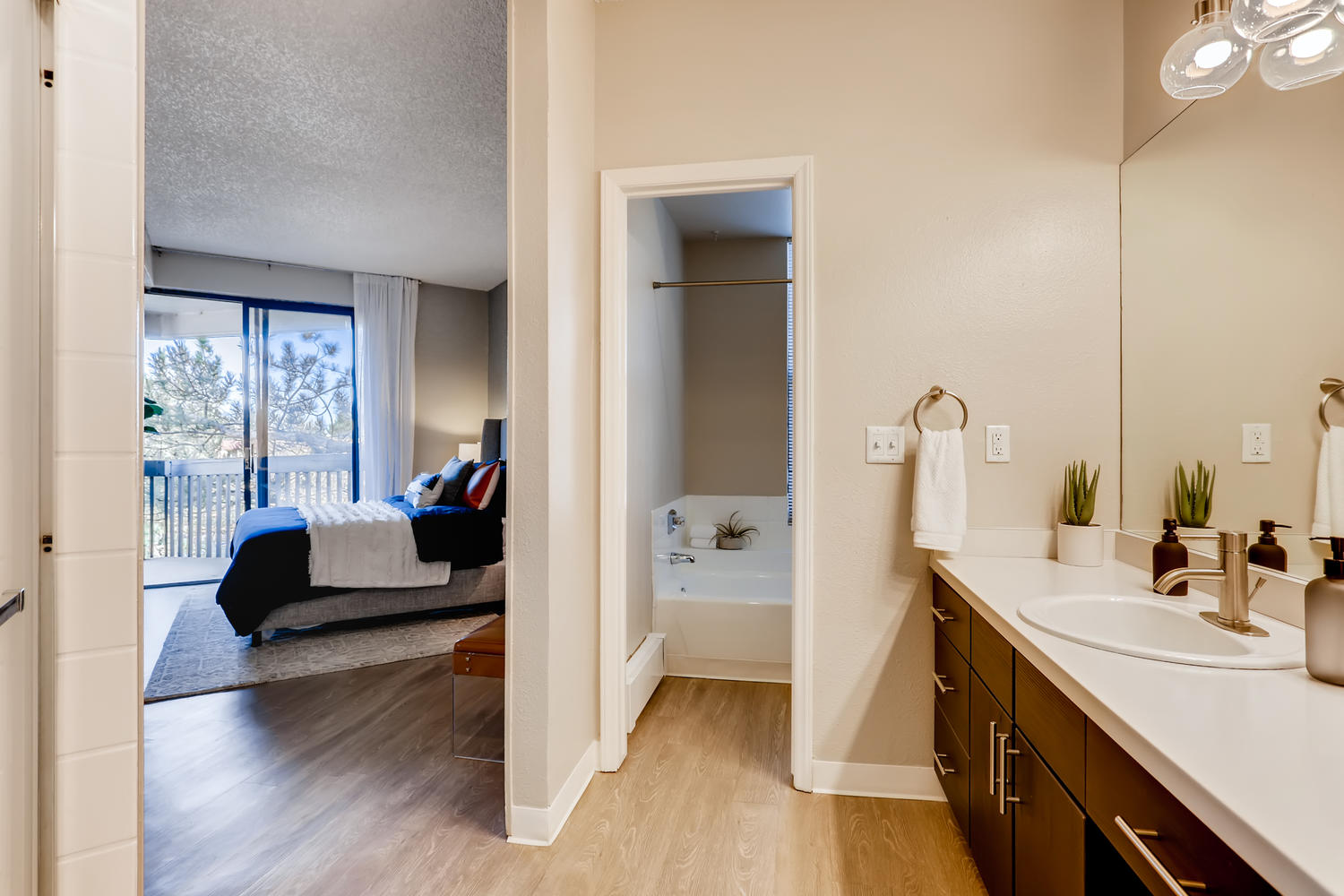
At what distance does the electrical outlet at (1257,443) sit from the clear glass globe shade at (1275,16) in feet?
2.42

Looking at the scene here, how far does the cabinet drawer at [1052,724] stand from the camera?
103 centimetres

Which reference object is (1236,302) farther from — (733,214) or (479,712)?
(479,712)

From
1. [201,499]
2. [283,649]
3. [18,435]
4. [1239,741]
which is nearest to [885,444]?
[1239,741]

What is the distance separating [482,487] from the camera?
4379 millimetres

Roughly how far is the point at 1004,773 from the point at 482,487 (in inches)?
143

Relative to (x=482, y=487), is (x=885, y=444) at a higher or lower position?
higher

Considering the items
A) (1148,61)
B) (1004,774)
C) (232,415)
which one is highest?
(1148,61)

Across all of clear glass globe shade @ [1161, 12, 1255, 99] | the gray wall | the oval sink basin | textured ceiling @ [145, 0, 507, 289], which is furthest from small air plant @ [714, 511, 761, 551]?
the gray wall

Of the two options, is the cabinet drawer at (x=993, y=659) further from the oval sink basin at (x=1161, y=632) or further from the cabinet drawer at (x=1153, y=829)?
the cabinet drawer at (x=1153, y=829)

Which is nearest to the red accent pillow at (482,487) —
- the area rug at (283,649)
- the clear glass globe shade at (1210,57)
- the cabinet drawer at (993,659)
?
the area rug at (283,649)

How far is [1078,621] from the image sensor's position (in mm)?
1486

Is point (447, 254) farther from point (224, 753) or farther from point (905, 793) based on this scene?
point (905, 793)

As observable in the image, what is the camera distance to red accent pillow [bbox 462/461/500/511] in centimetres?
434

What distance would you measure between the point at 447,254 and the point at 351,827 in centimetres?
473
